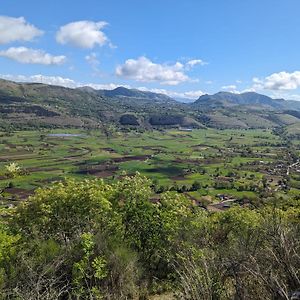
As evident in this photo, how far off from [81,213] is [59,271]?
22.7ft

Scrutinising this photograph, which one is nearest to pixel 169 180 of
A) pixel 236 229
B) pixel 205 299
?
pixel 236 229

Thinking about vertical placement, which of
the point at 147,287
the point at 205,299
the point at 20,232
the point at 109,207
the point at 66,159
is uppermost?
the point at 205,299

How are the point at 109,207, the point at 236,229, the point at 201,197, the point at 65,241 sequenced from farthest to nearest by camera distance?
the point at 201,197, the point at 236,229, the point at 109,207, the point at 65,241

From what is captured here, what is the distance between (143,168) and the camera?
173 m

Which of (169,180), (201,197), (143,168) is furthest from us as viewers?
(143,168)

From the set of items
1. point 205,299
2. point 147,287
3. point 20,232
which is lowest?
point 147,287

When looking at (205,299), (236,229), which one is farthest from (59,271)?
(236,229)

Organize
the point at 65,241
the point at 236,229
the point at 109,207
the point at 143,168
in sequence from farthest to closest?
the point at 143,168, the point at 236,229, the point at 109,207, the point at 65,241

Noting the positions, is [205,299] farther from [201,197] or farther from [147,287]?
[201,197]

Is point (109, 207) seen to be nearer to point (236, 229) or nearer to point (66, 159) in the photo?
point (236, 229)

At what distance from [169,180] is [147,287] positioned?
12156cm

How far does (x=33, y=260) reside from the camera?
25.1 m

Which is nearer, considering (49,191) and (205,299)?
(205,299)

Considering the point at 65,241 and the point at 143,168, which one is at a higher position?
the point at 65,241
